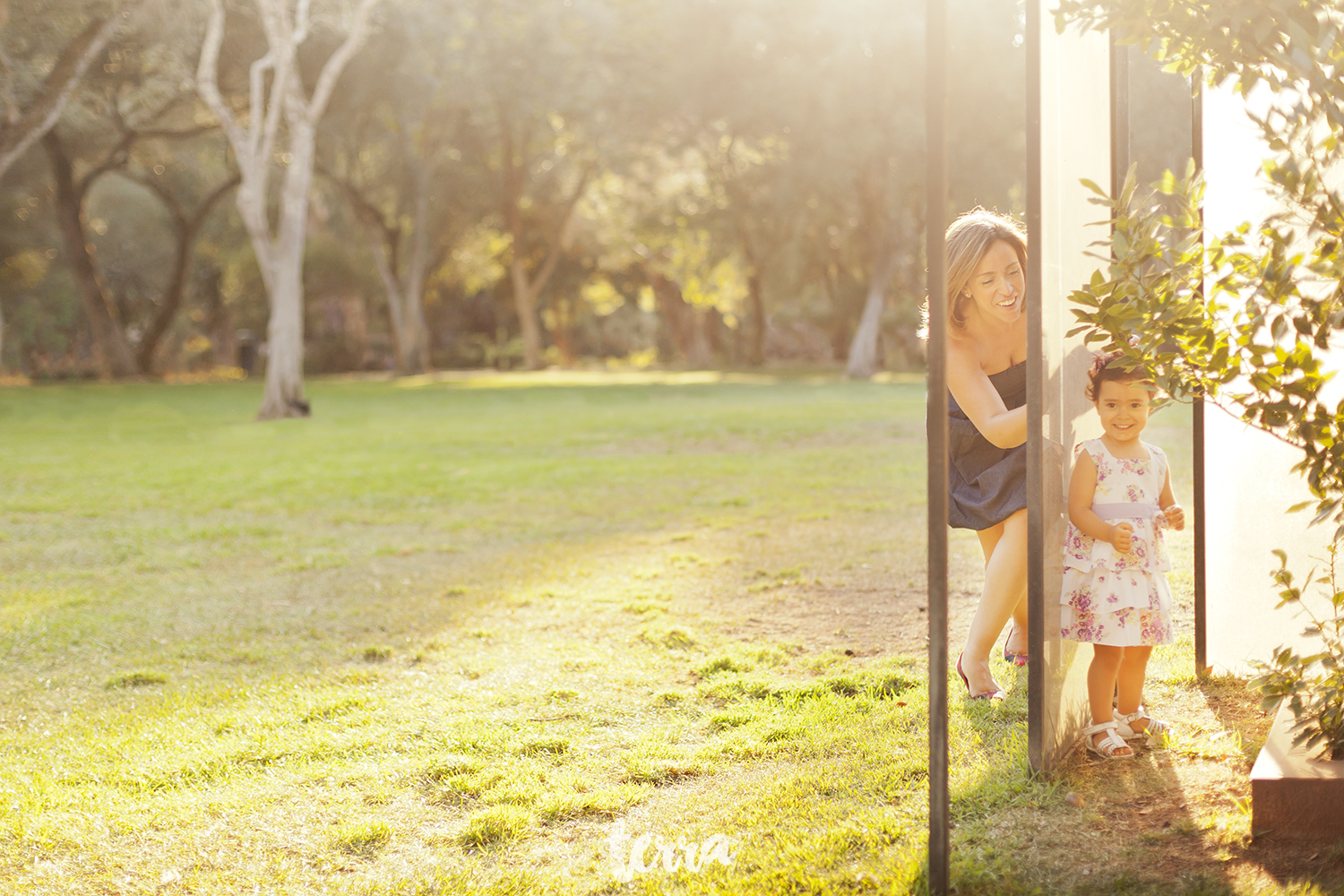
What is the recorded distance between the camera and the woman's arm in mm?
3268

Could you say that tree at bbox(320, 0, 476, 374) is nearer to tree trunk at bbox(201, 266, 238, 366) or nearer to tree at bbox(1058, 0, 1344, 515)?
tree trunk at bbox(201, 266, 238, 366)

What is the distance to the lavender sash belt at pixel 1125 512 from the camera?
3.05m

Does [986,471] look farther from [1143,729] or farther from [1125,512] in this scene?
[1143,729]

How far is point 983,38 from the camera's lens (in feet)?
75.5

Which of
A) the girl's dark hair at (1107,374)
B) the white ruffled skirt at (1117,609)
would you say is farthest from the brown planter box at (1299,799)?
the girl's dark hair at (1107,374)

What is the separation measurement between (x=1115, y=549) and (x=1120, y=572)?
6 centimetres

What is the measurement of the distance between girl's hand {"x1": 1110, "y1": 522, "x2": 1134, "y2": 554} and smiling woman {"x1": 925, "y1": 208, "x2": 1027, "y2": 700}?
1.37 feet

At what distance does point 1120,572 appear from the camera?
9.94 ft

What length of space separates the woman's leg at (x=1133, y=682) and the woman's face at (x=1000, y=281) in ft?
3.64

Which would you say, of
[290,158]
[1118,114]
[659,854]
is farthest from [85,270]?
[659,854]

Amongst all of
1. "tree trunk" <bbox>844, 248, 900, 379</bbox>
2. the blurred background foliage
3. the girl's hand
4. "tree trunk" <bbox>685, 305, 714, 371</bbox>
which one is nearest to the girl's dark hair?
the girl's hand

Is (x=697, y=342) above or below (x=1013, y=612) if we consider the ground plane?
above

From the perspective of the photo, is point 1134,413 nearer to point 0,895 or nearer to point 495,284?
point 0,895

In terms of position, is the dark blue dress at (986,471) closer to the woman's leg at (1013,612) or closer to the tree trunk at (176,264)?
the woman's leg at (1013,612)
